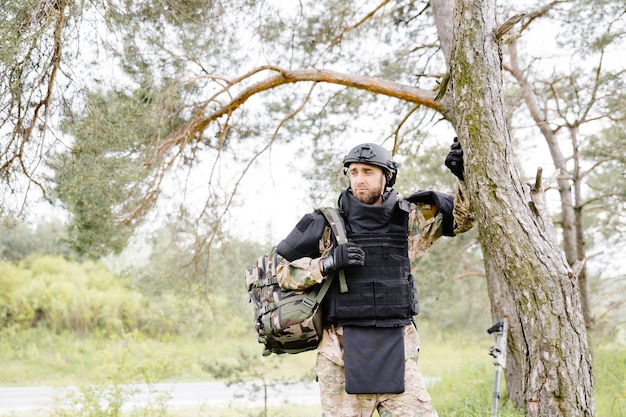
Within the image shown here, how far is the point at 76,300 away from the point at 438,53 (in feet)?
49.7

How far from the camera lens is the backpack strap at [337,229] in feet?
9.78

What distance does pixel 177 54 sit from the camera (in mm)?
5875

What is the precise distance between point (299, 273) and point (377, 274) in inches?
15.5

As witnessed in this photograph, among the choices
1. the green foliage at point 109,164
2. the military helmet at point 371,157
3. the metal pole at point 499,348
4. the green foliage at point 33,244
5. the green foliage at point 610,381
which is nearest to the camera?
the military helmet at point 371,157

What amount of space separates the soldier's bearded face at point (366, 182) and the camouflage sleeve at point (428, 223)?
0.21 meters

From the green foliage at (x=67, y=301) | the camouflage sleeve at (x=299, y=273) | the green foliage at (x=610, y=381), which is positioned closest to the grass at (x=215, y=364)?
the green foliage at (x=610, y=381)

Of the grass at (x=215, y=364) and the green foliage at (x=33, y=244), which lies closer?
the grass at (x=215, y=364)

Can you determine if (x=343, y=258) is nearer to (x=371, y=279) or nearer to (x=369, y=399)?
(x=371, y=279)

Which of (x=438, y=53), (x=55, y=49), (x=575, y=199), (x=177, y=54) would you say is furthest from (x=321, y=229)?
(x=575, y=199)

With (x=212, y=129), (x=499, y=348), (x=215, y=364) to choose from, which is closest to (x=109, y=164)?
(x=212, y=129)

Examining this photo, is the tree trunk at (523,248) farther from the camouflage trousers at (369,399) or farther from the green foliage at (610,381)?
the green foliage at (610,381)

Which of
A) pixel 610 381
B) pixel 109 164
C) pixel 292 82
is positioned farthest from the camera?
pixel 610 381

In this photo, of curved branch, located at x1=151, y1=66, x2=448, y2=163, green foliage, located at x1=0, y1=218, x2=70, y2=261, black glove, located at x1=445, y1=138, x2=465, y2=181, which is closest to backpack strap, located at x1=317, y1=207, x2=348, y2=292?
black glove, located at x1=445, y1=138, x2=465, y2=181

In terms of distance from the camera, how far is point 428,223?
3182mm
